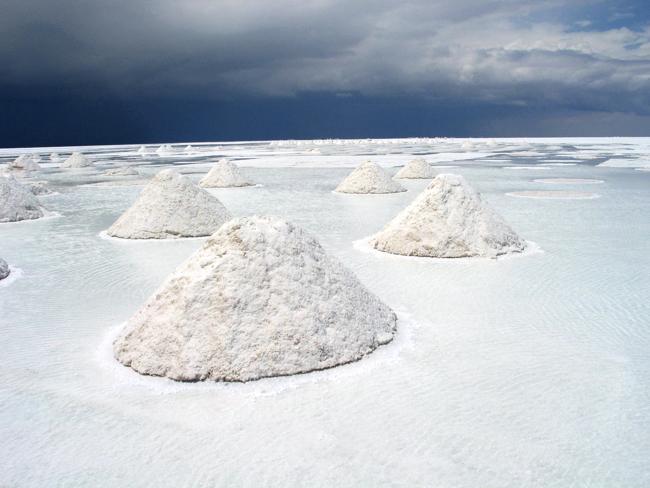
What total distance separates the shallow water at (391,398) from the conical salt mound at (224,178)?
1015cm

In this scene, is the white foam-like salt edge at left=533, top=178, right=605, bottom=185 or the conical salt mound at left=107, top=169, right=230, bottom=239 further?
the white foam-like salt edge at left=533, top=178, right=605, bottom=185

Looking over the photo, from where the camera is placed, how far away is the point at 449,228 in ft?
21.5

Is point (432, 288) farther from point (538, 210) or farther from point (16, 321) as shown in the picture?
point (538, 210)

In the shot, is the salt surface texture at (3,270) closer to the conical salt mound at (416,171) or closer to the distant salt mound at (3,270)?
the distant salt mound at (3,270)

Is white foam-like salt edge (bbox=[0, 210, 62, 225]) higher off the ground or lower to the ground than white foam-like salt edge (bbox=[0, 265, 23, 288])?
lower

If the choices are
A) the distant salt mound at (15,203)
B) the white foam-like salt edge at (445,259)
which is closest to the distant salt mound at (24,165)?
the distant salt mound at (15,203)

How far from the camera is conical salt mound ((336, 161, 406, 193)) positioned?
1362 cm

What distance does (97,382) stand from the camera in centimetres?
327

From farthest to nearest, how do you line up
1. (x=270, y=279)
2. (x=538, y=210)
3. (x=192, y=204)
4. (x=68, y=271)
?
1. (x=538, y=210)
2. (x=192, y=204)
3. (x=68, y=271)
4. (x=270, y=279)

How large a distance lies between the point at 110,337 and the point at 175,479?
1934 millimetres

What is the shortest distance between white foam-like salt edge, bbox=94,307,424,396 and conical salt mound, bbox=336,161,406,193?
33.0ft

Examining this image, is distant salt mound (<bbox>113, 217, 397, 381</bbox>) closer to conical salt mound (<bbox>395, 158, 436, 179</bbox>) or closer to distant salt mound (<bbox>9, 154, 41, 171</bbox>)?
conical salt mound (<bbox>395, 158, 436, 179</bbox>)

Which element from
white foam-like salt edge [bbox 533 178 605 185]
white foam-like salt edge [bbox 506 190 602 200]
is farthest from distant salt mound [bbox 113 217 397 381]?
white foam-like salt edge [bbox 533 178 605 185]

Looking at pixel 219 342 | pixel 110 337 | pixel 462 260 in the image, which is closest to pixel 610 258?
pixel 462 260
